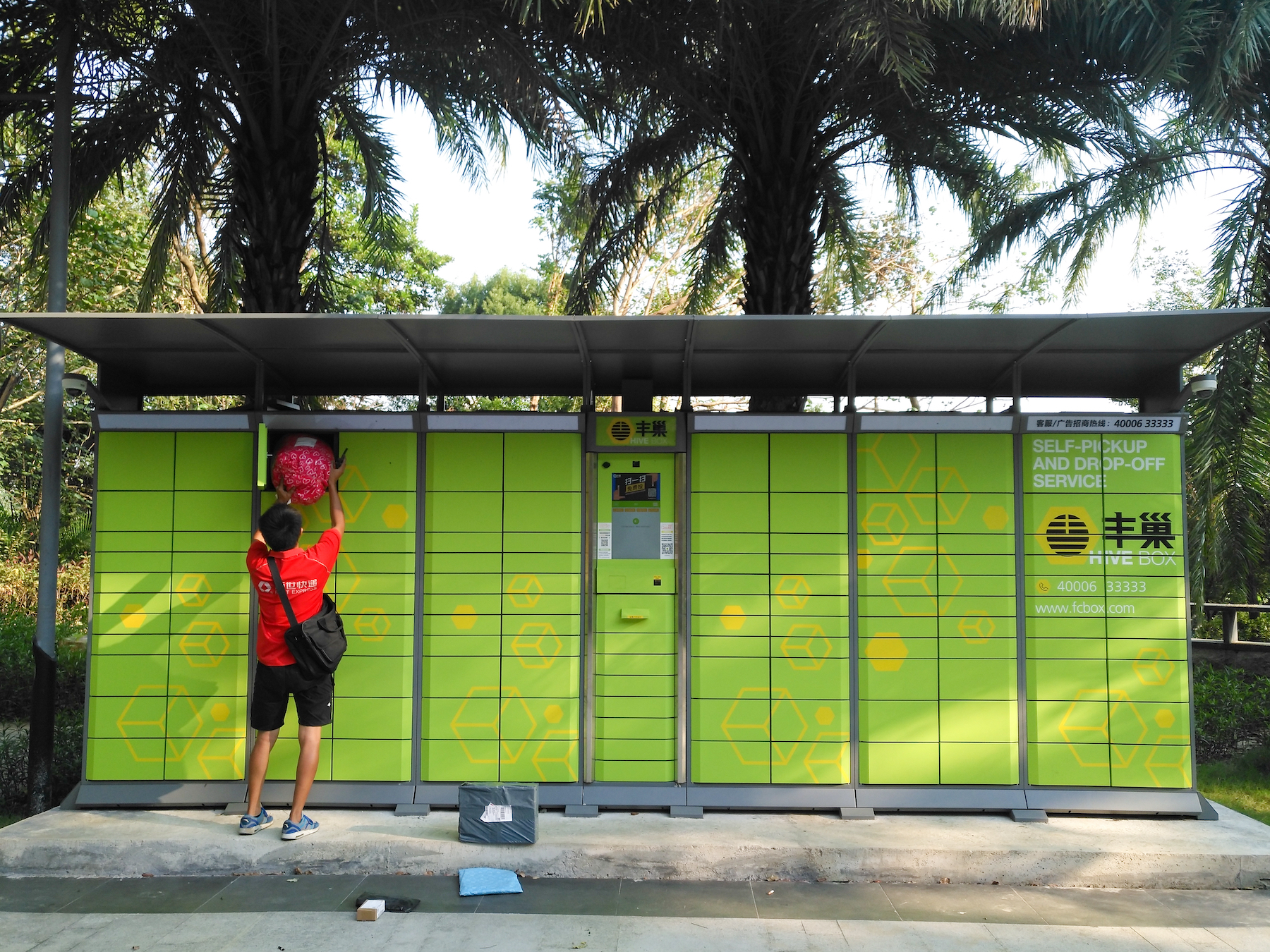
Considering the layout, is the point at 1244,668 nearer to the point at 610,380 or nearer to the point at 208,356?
the point at 610,380

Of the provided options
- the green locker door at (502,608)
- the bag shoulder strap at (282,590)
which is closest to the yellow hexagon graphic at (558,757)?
the green locker door at (502,608)

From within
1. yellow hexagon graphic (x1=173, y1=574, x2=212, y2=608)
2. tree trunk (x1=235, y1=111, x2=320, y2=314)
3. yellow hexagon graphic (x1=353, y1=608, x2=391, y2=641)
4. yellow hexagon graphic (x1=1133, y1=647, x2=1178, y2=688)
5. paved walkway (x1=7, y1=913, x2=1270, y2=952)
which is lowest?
paved walkway (x1=7, y1=913, x2=1270, y2=952)

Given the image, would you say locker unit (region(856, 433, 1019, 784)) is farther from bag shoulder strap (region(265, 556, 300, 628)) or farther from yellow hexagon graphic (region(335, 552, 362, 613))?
bag shoulder strap (region(265, 556, 300, 628))

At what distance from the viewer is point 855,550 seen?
5.93m

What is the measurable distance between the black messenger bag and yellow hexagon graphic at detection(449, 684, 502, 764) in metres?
0.87

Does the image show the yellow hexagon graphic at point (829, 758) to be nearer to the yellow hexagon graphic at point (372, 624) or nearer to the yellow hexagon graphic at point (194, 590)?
the yellow hexagon graphic at point (372, 624)

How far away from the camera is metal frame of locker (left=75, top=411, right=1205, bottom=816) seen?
225 inches

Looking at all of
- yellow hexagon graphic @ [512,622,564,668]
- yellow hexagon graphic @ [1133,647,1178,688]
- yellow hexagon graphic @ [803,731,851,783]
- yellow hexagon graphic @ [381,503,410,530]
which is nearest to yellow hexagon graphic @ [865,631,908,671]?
yellow hexagon graphic @ [803,731,851,783]

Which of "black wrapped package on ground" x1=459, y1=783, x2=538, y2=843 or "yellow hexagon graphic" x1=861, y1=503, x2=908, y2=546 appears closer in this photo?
"black wrapped package on ground" x1=459, y1=783, x2=538, y2=843

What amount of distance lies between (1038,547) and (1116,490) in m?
0.64

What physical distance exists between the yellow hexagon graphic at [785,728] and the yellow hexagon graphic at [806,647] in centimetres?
26

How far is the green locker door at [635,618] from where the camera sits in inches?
229

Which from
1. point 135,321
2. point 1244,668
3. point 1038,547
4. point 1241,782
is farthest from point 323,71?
point 1244,668

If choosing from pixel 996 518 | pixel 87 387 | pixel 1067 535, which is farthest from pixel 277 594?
pixel 1067 535
